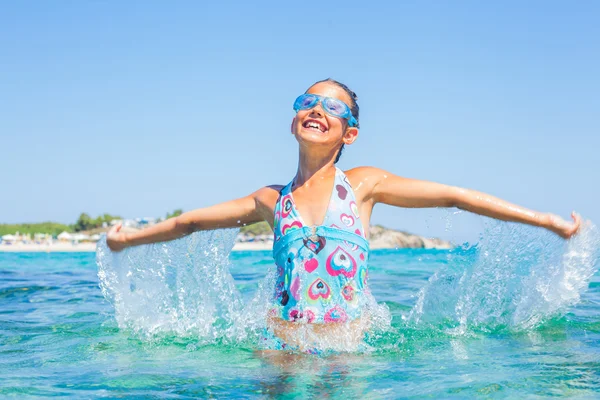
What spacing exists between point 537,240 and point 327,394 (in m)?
2.81

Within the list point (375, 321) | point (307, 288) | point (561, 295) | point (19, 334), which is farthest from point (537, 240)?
point (19, 334)

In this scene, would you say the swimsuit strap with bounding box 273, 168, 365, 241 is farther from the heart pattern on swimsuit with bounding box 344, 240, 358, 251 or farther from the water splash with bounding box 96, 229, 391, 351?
the water splash with bounding box 96, 229, 391, 351

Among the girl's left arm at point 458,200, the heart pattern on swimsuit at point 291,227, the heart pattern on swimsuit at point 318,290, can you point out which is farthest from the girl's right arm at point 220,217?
the girl's left arm at point 458,200

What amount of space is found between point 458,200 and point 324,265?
3.15 feet

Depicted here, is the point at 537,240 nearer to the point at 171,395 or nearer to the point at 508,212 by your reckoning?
the point at 508,212

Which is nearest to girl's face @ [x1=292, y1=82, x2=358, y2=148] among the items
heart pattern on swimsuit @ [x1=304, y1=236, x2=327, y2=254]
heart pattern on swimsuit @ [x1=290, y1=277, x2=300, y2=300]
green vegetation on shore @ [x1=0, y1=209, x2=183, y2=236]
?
heart pattern on swimsuit @ [x1=304, y1=236, x2=327, y2=254]

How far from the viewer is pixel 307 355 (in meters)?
3.80

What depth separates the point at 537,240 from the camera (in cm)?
508

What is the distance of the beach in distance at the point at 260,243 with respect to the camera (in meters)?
56.8

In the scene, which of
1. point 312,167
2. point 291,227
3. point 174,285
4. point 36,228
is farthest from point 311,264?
point 36,228

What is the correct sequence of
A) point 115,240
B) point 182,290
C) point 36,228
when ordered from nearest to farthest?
point 115,240
point 182,290
point 36,228

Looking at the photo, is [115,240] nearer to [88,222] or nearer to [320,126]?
[320,126]

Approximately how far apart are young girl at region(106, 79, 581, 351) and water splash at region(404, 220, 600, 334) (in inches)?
19.7

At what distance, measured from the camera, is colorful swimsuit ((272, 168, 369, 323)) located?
4027 millimetres
